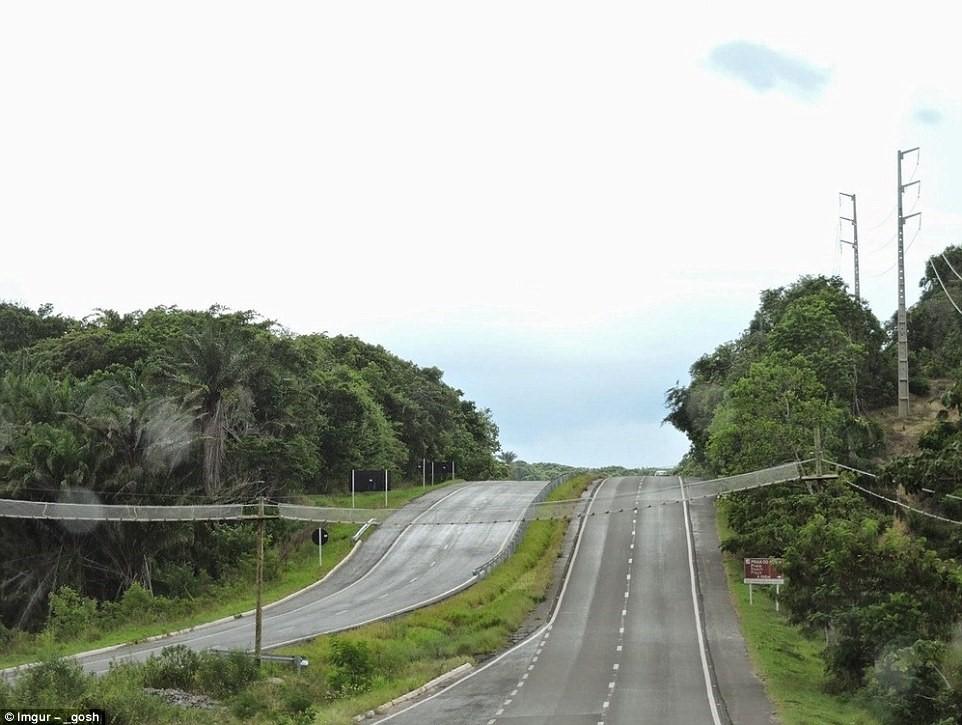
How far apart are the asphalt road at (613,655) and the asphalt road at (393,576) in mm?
7075

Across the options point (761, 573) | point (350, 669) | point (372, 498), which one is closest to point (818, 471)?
point (350, 669)

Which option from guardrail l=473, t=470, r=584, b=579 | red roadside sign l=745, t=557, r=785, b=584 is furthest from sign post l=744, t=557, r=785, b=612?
guardrail l=473, t=470, r=584, b=579

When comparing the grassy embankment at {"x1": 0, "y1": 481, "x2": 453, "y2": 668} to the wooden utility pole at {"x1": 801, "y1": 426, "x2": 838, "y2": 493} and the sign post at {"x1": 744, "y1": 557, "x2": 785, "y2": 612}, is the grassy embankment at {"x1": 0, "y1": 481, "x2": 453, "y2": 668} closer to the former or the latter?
the sign post at {"x1": 744, "y1": 557, "x2": 785, "y2": 612}

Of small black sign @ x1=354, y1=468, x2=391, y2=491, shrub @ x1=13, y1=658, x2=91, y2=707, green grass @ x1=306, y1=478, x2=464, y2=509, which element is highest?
small black sign @ x1=354, y1=468, x2=391, y2=491

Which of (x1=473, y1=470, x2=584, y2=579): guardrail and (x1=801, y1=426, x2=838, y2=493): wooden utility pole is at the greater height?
(x1=801, y1=426, x2=838, y2=493): wooden utility pole

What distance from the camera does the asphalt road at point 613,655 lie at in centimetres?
3428

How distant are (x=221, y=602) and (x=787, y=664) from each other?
31042 millimetres

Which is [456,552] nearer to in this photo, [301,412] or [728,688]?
[301,412]

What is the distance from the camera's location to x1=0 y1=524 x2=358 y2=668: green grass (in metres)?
51.0

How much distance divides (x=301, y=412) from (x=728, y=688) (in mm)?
48863

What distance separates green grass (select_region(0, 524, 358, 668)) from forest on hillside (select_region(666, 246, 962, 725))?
2435 centimetres

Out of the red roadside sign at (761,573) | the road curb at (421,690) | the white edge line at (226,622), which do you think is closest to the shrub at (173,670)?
the white edge line at (226,622)

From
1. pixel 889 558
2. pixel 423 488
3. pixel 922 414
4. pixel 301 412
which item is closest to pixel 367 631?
pixel 889 558

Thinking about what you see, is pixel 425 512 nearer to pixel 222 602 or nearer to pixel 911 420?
pixel 222 602
